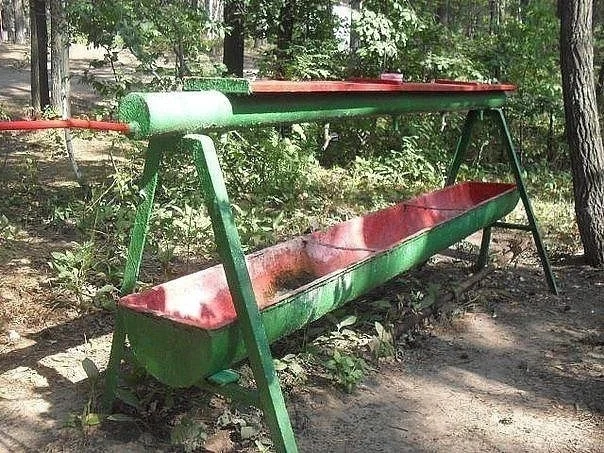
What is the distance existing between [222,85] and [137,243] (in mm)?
864

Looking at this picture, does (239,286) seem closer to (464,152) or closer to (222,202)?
(222,202)

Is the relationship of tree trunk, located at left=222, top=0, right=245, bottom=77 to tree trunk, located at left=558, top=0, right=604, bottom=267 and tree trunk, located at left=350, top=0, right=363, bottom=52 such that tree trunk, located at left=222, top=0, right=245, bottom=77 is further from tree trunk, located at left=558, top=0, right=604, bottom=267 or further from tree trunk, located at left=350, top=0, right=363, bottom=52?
tree trunk, located at left=558, top=0, right=604, bottom=267

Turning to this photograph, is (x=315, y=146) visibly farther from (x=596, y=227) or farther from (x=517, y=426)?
(x=517, y=426)

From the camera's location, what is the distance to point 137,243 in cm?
304

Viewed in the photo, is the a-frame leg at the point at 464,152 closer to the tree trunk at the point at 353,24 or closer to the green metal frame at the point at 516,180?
the green metal frame at the point at 516,180

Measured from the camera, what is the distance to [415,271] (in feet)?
19.6

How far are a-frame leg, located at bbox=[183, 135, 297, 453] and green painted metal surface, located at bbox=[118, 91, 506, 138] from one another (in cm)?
12

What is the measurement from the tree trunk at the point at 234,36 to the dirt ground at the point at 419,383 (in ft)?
18.7

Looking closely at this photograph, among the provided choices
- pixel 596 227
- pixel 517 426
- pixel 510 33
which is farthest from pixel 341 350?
pixel 510 33

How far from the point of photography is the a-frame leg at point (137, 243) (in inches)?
116

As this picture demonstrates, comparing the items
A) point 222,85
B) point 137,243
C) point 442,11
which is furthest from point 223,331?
point 442,11

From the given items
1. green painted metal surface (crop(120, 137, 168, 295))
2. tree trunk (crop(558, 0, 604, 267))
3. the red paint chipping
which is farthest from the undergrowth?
tree trunk (crop(558, 0, 604, 267))

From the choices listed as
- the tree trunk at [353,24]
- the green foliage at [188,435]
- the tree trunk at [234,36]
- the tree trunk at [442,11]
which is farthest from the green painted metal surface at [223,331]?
the tree trunk at [442,11]

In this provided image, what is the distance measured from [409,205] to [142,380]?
3.06 metres
